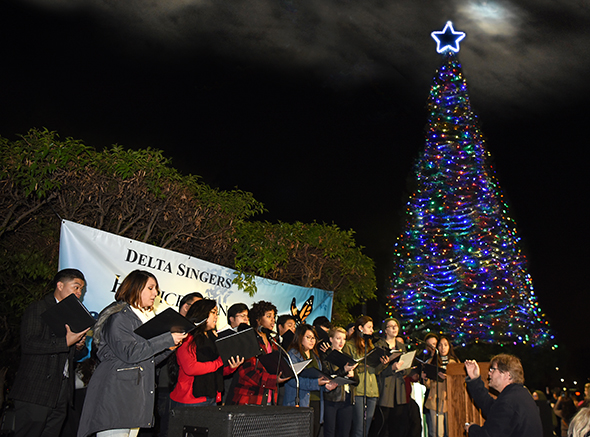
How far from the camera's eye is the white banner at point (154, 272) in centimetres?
502

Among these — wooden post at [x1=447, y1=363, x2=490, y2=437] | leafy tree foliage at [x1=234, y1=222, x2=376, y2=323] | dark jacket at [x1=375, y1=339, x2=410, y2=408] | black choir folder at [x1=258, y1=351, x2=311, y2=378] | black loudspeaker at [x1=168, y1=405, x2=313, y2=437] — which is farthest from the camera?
leafy tree foliage at [x1=234, y1=222, x2=376, y2=323]

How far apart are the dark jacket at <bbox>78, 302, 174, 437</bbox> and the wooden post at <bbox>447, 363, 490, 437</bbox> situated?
3653mm

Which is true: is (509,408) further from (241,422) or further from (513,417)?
(241,422)

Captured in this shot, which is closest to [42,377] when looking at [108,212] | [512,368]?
[108,212]

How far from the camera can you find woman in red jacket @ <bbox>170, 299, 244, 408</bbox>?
4.01 metres

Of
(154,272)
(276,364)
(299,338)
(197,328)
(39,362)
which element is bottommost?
(39,362)

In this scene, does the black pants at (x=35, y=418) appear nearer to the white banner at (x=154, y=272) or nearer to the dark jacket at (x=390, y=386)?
the white banner at (x=154, y=272)

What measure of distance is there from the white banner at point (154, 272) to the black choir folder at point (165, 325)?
85.6 inches

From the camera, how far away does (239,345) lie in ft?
13.1

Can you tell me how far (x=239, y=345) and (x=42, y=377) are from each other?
1446 mm

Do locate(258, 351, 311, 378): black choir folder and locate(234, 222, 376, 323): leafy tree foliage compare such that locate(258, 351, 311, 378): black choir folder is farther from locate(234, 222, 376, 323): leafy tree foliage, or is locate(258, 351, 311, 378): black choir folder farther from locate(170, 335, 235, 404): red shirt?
locate(234, 222, 376, 323): leafy tree foliage

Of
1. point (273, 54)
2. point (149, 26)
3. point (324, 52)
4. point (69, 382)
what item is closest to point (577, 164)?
point (324, 52)

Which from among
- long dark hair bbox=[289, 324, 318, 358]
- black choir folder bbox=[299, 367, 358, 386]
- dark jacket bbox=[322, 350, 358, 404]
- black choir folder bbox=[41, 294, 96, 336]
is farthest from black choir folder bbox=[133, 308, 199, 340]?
dark jacket bbox=[322, 350, 358, 404]

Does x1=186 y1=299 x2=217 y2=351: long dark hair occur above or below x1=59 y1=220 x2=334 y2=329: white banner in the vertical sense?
below
